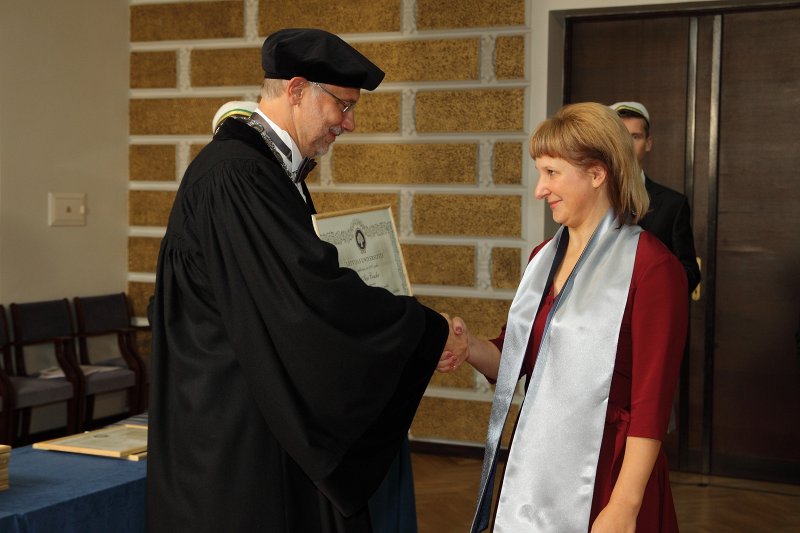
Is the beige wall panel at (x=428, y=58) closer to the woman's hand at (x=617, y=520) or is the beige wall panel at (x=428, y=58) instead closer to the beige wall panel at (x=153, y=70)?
the beige wall panel at (x=153, y=70)

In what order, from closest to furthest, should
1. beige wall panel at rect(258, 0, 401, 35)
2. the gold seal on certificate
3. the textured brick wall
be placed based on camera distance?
the gold seal on certificate → the textured brick wall → beige wall panel at rect(258, 0, 401, 35)

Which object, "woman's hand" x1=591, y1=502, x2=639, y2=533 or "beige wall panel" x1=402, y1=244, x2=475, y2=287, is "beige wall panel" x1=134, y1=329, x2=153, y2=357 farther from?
"woman's hand" x1=591, y1=502, x2=639, y2=533

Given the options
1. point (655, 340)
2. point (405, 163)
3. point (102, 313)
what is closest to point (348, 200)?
point (405, 163)

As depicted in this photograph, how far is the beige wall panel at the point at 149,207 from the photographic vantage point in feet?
24.1

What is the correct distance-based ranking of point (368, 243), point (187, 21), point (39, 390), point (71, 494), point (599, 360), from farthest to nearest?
point (187, 21) < point (39, 390) < point (368, 243) < point (71, 494) < point (599, 360)

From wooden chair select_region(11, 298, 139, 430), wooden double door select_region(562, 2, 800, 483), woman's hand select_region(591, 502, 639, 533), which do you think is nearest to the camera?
woman's hand select_region(591, 502, 639, 533)

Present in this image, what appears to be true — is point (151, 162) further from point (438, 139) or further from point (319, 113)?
point (319, 113)

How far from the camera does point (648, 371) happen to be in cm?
207

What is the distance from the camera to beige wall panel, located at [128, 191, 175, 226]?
7355 mm

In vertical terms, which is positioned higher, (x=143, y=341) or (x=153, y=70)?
(x=153, y=70)

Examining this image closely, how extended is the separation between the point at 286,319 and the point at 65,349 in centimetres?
453

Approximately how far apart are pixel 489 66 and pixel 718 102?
4.71 ft

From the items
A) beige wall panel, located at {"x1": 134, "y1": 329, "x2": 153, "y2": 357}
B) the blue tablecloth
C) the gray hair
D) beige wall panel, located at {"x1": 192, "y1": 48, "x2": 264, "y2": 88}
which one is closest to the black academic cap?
the gray hair

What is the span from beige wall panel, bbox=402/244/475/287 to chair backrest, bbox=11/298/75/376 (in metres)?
2.32
